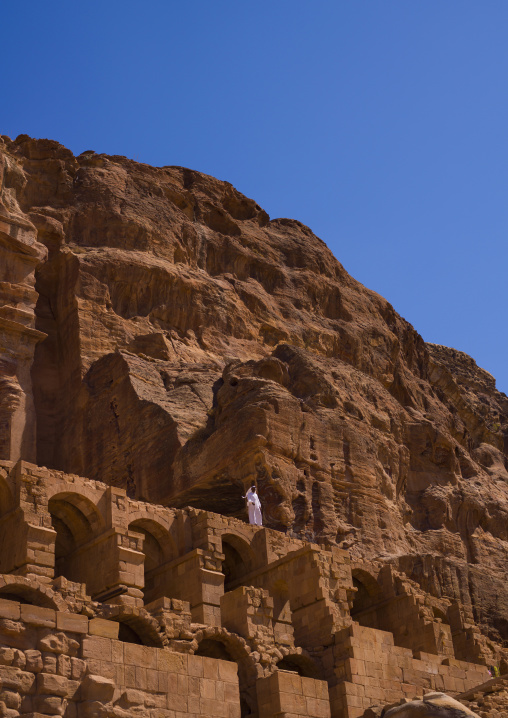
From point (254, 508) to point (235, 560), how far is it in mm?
1948

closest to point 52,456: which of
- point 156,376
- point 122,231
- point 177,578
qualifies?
point 156,376

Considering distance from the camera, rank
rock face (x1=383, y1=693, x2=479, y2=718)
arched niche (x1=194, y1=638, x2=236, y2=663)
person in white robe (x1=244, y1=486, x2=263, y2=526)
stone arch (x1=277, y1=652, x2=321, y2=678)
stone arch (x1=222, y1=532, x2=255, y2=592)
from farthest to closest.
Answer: person in white robe (x1=244, y1=486, x2=263, y2=526)
stone arch (x1=222, y1=532, x2=255, y2=592)
stone arch (x1=277, y1=652, x2=321, y2=678)
arched niche (x1=194, y1=638, x2=236, y2=663)
rock face (x1=383, y1=693, x2=479, y2=718)

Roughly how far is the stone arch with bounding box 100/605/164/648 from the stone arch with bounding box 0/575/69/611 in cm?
138

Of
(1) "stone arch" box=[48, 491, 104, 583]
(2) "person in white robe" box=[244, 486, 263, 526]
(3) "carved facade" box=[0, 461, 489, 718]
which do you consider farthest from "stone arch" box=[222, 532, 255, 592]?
(1) "stone arch" box=[48, 491, 104, 583]

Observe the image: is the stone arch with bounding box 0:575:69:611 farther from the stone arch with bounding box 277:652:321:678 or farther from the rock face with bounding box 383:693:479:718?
the rock face with bounding box 383:693:479:718

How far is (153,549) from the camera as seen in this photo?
32.6 m

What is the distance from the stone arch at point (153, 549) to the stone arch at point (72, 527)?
1449mm

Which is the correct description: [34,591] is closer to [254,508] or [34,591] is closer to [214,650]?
[214,650]

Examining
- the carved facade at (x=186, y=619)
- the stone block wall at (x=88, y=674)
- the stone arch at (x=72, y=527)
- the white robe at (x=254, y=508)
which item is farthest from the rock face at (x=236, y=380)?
the stone block wall at (x=88, y=674)

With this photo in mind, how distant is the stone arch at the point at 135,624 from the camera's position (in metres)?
26.7

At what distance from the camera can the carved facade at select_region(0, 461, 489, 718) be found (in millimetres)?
23672

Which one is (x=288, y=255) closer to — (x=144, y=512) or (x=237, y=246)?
(x=237, y=246)

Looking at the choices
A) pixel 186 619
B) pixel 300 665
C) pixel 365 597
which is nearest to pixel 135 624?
pixel 186 619

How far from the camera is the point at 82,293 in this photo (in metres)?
46.1
